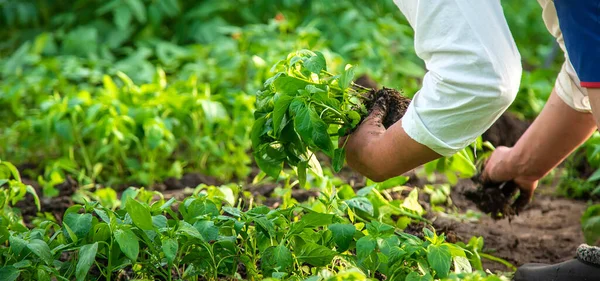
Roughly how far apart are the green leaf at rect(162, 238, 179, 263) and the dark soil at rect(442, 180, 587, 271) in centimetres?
118

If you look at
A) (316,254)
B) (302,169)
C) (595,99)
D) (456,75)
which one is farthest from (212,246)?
(595,99)

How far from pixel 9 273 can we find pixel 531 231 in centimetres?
214

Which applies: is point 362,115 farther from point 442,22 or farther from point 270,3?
point 270,3

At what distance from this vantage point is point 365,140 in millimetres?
2316

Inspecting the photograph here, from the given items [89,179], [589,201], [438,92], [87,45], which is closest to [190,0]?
[87,45]

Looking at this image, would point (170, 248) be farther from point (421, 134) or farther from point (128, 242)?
point (421, 134)

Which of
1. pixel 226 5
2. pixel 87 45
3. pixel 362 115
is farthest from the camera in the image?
pixel 226 5

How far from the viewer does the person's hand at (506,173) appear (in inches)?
120

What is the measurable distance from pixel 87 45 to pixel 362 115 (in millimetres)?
3608

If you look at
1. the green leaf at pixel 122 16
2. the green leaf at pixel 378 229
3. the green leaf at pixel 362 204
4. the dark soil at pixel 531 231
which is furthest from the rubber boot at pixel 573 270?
the green leaf at pixel 122 16

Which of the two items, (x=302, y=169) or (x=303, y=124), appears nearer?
(x=303, y=124)

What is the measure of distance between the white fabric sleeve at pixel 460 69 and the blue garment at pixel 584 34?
16cm

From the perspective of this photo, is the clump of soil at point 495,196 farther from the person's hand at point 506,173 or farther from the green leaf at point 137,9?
the green leaf at point 137,9

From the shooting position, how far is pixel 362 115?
2.46 meters
